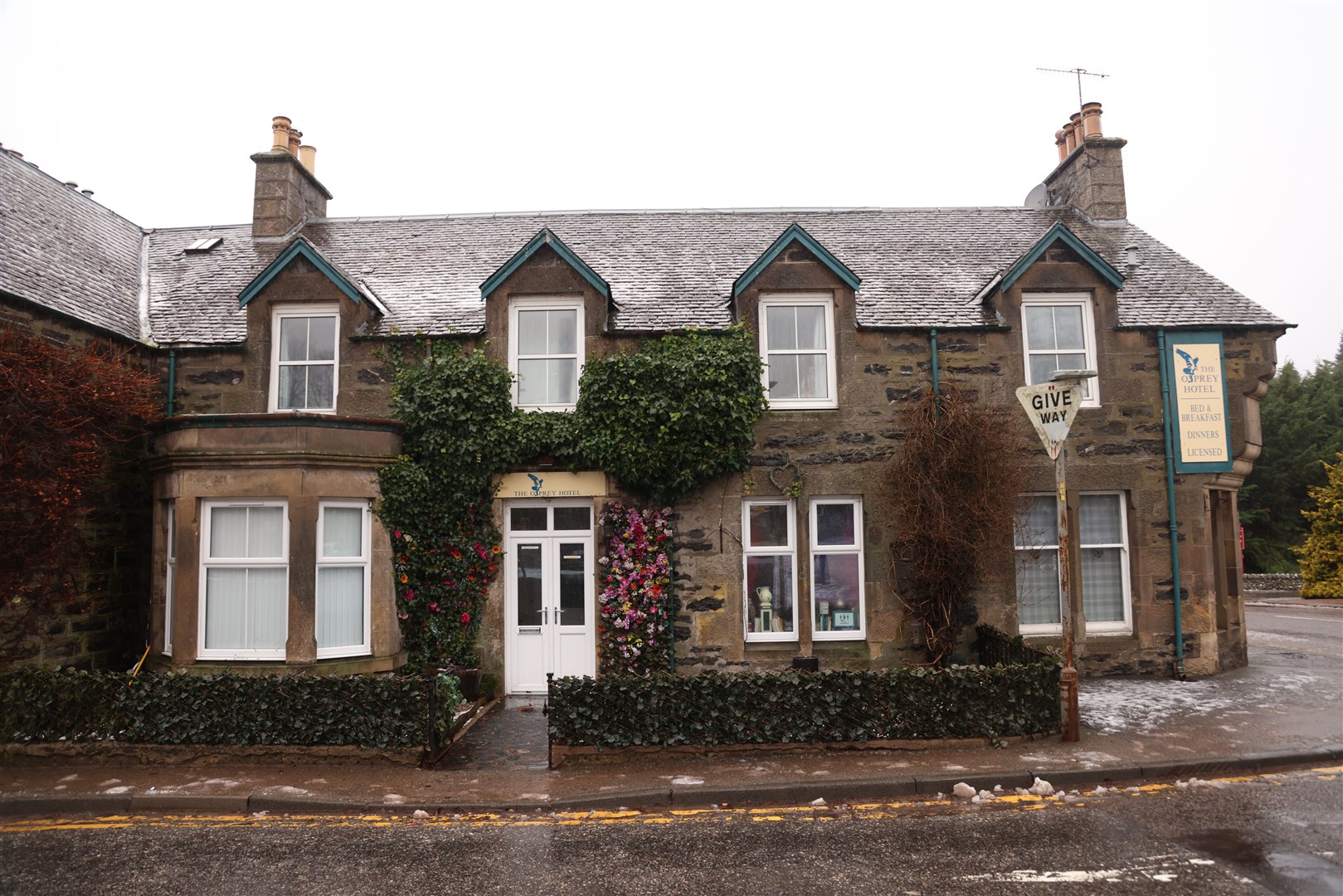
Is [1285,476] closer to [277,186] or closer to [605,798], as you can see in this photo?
[605,798]

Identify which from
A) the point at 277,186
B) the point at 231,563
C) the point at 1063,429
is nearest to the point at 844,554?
the point at 1063,429

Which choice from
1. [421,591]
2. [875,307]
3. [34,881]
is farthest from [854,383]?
[34,881]

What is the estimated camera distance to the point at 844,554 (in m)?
13.1

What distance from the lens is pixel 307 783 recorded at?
322 inches

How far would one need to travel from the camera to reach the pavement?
7.66 m

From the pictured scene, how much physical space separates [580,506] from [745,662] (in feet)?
11.4

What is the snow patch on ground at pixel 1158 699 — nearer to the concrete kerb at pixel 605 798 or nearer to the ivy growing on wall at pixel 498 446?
the concrete kerb at pixel 605 798

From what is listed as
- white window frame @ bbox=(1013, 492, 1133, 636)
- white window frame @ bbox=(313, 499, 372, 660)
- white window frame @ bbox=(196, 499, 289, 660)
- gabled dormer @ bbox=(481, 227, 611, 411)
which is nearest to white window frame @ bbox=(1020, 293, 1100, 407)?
white window frame @ bbox=(1013, 492, 1133, 636)

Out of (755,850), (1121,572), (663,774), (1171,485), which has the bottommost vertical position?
(755,850)

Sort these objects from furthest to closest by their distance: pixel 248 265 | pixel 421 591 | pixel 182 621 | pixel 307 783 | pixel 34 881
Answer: pixel 248 265, pixel 421 591, pixel 182 621, pixel 307 783, pixel 34 881

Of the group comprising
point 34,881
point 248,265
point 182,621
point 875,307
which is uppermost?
point 248,265

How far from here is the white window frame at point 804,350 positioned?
1317 cm

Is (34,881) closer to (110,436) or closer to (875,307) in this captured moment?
(110,436)

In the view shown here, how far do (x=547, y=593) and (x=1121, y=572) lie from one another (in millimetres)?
9131
